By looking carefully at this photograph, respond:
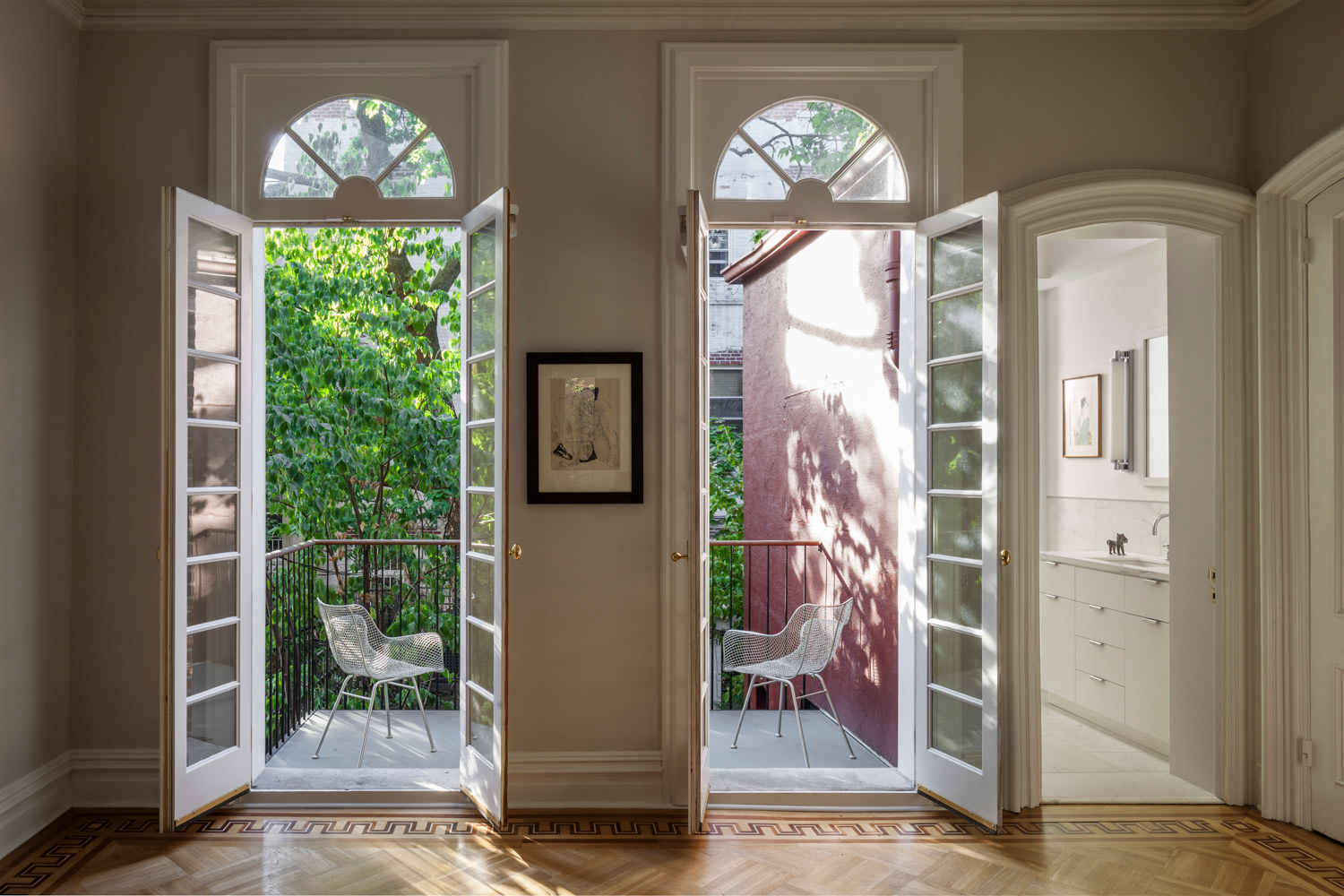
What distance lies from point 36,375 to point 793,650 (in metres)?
3.75

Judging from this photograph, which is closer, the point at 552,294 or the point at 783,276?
the point at 552,294

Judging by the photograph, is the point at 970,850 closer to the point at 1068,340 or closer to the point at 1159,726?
the point at 1159,726

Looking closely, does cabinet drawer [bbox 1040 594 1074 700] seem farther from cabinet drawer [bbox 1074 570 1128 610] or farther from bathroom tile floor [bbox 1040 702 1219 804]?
bathroom tile floor [bbox 1040 702 1219 804]

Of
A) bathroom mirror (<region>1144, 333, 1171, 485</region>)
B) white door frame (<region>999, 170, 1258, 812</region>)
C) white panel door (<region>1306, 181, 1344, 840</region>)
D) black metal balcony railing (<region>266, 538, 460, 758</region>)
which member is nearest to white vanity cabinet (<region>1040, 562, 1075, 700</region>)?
bathroom mirror (<region>1144, 333, 1171, 485</region>)

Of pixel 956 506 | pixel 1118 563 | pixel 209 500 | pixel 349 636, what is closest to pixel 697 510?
pixel 956 506

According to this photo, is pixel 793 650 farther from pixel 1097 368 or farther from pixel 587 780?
pixel 1097 368

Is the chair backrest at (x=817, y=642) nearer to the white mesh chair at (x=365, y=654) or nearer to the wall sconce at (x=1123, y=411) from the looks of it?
the white mesh chair at (x=365, y=654)

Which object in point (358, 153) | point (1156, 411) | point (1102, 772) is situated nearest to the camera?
point (358, 153)

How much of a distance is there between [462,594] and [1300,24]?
4042 millimetres

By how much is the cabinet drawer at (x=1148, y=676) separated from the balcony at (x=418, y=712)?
1350 mm

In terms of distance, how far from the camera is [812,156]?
3.50 metres

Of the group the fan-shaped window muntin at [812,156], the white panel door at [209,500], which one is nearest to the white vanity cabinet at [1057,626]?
the fan-shaped window muntin at [812,156]

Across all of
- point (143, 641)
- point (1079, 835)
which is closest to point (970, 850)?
point (1079, 835)

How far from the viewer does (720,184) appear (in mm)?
3492
